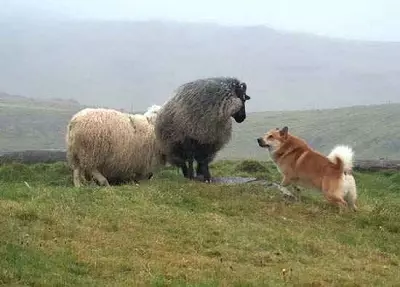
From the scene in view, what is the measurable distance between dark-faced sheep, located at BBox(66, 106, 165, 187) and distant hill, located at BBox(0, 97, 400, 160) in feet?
86.0

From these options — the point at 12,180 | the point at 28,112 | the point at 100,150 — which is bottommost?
the point at 28,112

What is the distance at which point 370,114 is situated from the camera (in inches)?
2397

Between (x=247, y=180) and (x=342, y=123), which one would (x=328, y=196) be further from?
(x=342, y=123)

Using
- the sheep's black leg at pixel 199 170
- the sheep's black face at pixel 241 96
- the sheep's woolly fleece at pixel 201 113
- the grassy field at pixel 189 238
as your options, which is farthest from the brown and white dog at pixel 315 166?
the sheep's black leg at pixel 199 170

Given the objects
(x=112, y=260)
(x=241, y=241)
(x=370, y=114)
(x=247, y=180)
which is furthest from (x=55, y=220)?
(x=370, y=114)

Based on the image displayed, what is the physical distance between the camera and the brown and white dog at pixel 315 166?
12.4 metres

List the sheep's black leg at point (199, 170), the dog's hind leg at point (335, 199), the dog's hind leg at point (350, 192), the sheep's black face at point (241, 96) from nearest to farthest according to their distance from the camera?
the dog's hind leg at point (335, 199) → the dog's hind leg at point (350, 192) → the sheep's black face at point (241, 96) → the sheep's black leg at point (199, 170)

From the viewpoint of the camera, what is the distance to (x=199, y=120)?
1454cm

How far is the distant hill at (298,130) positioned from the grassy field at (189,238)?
97.7ft

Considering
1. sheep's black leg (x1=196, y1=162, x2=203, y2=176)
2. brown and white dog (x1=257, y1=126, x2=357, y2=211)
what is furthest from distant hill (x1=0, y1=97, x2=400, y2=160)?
brown and white dog (x1=257, y1=126, x2=357, y2=211)

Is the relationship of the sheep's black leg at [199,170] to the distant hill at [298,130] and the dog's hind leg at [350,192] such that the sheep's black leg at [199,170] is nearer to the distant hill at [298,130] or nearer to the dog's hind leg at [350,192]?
the dog's hind leg at [350,192]

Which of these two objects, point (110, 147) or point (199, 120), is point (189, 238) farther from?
point (110, 147)

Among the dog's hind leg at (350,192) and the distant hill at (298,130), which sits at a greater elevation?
the dog's hind leg at (350,192)

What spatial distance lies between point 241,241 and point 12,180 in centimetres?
811
